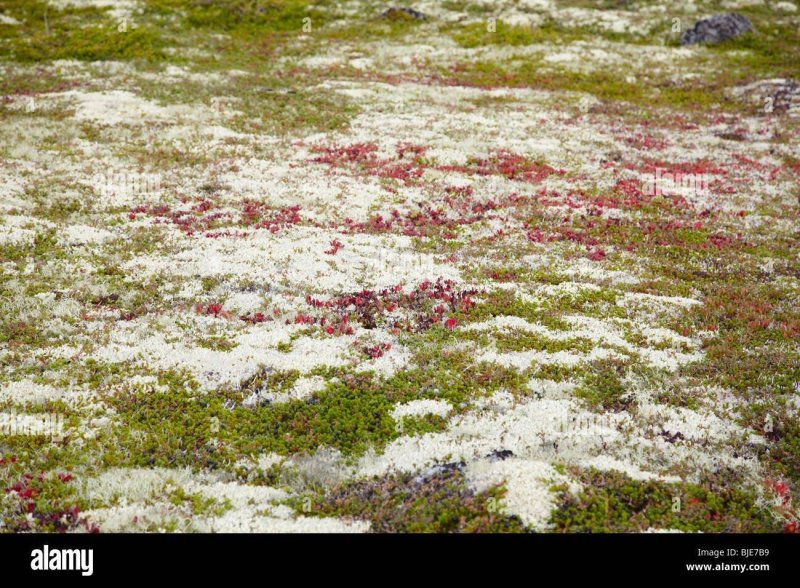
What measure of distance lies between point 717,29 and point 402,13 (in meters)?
37.9

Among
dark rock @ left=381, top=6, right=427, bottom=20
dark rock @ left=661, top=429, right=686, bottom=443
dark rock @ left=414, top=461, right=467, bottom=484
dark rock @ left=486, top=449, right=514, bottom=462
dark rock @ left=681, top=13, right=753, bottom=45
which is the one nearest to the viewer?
dark rock @ left=414, top=461, right=467, bottom=484

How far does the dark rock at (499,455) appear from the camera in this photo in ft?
40.5

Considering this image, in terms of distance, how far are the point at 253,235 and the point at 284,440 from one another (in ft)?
44.2

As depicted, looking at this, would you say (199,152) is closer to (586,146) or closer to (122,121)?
(122,121)

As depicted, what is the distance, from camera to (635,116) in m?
46.9

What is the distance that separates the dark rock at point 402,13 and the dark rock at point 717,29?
1279 inches

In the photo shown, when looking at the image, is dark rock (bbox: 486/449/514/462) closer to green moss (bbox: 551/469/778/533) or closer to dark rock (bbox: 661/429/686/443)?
green moss (bbox: 551/469/778/533)

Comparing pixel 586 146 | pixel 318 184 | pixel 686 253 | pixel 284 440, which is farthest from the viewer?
pixel 586 146

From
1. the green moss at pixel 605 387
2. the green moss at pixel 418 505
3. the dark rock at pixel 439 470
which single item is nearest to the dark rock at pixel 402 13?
the green moss at pixel 605 387

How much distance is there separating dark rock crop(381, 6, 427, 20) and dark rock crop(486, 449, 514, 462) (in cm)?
7461

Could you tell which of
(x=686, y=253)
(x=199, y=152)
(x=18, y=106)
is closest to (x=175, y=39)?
(x=18, y=106)

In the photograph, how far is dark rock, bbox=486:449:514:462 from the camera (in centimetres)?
1234

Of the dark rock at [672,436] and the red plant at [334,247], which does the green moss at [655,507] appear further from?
the red plant at [334,247]

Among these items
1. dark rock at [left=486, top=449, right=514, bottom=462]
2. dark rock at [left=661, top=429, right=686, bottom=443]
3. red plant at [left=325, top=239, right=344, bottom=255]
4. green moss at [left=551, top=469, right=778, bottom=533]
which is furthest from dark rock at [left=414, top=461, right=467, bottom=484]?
red plant at [left=325, top=239, right=344, bottom=255]
